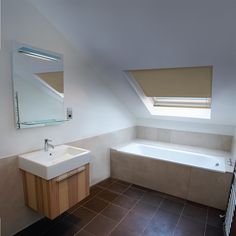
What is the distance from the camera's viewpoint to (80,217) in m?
2.10

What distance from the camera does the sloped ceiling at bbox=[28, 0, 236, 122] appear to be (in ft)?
4.44

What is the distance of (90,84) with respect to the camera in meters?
2.50

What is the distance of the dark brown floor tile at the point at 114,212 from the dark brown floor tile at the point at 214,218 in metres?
1.02

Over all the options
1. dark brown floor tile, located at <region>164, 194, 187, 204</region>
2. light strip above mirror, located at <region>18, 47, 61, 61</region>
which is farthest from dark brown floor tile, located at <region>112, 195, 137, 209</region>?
light strip above mirror, located at <region>18, 47, 61, 61</region>

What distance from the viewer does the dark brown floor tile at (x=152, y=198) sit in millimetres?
2430

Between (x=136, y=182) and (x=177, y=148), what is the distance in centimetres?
100

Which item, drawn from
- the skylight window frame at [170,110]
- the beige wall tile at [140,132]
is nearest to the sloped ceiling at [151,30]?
the skylight window frame at [170,110]

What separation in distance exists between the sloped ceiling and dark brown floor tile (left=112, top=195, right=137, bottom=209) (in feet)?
6.07

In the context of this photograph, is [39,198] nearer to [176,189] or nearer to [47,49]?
[47,49]

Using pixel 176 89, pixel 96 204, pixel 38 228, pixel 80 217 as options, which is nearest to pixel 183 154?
pixel 176 89

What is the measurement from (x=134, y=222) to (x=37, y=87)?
1.90 m

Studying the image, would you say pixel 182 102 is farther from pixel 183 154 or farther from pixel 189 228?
Answer: pixel 189 228

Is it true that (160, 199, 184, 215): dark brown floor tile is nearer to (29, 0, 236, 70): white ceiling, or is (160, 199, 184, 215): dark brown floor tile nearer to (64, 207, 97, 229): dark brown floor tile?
(64, 207, 97, 229): dark brown floor tile

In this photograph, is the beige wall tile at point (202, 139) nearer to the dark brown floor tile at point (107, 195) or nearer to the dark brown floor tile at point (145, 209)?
the dark brown floor tile at point (145, 209)
